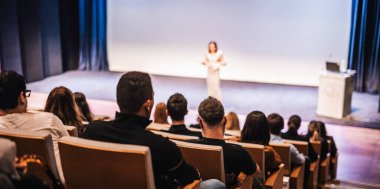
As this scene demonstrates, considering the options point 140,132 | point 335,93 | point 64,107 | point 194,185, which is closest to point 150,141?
point 140,132

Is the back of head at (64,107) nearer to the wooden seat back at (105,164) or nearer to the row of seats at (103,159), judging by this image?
the row of seats at (103,159)

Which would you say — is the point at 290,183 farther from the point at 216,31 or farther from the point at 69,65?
the point at 69,65

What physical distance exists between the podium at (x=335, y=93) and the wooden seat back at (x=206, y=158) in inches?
220

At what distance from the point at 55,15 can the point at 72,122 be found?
851 centimetres

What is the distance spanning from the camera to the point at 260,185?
2.95 m

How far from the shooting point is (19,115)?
100 inches

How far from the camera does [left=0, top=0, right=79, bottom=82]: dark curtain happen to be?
32.9 ft

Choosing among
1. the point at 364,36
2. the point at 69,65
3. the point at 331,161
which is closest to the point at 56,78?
the point at 69,65

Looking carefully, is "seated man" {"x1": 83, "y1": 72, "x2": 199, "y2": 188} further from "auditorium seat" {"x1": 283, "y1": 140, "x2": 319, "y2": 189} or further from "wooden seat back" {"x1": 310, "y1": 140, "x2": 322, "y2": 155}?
"wooden seat back" {"x1": 310, "y1": 140, "x2": 322, "y2": 155}

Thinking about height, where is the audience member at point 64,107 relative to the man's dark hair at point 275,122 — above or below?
above

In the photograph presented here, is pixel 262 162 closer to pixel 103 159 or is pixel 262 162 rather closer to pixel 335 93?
pixel 103 159

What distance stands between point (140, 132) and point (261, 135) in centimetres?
145

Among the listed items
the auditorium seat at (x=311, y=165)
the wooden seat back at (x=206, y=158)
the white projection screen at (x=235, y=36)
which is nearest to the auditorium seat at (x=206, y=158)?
the wooden seat back at (x=206, y=158)

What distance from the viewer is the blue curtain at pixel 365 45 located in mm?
9289
